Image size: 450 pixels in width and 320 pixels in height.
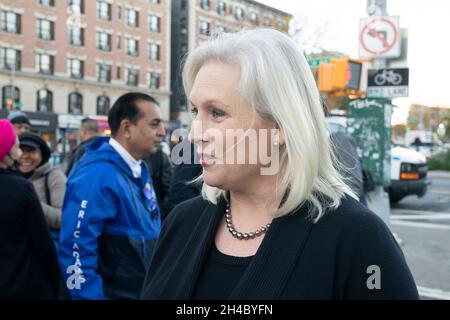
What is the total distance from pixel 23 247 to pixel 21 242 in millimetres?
31

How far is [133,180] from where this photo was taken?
285cm

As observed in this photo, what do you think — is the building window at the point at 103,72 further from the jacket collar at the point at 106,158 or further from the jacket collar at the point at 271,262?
the jacket collar at the point at 271,262

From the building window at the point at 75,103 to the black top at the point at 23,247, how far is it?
75.8ft

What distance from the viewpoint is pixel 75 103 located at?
25.8 meters

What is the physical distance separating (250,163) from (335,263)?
394 millimetres

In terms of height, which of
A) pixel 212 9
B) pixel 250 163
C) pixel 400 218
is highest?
pixel 212 9

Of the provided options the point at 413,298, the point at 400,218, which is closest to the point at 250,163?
the point at 413,298

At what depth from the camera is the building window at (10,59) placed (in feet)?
63.4

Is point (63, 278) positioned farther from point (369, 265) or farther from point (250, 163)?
point (369, 265)

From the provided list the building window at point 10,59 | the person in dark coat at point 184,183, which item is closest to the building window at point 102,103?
the building window at point 10,59

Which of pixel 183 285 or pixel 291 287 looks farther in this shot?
pixel 183 285

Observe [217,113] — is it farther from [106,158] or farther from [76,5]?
[76,5]

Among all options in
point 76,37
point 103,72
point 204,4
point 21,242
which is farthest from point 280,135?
point 103,72

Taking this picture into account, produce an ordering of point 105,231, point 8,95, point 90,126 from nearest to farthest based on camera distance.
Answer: point 105,231 < point 90,126 < point 8,95
